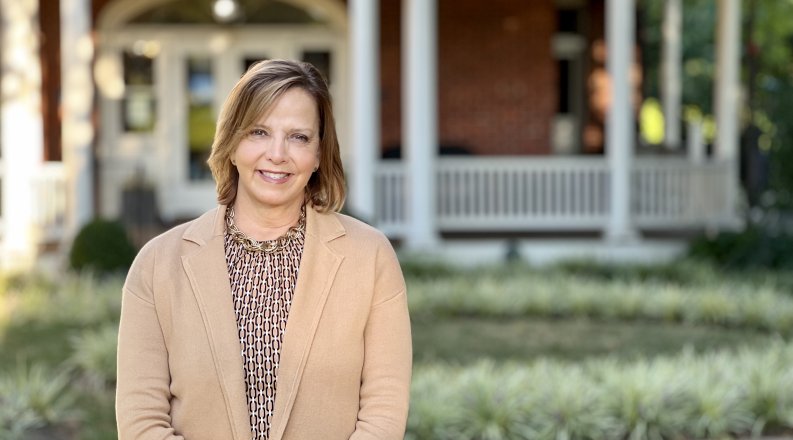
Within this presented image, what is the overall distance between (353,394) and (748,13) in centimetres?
1694

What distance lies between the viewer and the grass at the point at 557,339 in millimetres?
8359

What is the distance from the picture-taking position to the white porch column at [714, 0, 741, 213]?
13.3 metres

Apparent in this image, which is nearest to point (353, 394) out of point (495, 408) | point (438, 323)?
point (495, 408)

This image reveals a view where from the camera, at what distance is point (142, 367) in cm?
268

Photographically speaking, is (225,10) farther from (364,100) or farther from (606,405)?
(606,405)

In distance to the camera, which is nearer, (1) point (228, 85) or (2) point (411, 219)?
(2) point (411, 219)

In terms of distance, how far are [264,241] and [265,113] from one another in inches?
12.7

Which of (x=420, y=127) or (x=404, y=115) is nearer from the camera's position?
(x=420, y=127)

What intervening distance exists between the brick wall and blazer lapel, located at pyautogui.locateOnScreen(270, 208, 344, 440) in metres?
12.3

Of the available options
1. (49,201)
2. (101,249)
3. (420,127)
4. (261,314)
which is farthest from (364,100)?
(261,314)

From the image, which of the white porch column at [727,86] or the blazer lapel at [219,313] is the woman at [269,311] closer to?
the blazer lapel at [219,313]

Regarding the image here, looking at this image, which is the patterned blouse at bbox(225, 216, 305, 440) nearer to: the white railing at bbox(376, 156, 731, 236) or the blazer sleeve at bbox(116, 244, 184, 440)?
the blazer sleeve at bbox(116, 244, 184, 440)

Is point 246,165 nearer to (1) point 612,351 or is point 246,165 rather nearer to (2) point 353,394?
(2) point 353,394

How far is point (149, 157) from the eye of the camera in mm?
14891
